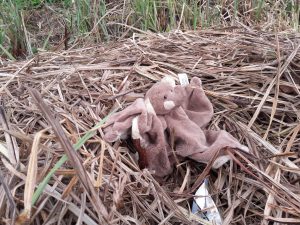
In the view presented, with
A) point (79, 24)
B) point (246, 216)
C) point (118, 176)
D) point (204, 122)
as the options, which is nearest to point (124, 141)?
point (118, 176)

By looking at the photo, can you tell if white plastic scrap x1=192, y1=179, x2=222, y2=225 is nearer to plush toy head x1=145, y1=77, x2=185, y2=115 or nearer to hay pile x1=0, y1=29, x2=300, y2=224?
hay pile x1=0, y1=29, x2=300, y2=224

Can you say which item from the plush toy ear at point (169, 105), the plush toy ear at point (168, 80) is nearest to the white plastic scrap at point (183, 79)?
the plush toy ear at point (168, 80)

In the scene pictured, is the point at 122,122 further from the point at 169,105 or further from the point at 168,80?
the point at 168,80

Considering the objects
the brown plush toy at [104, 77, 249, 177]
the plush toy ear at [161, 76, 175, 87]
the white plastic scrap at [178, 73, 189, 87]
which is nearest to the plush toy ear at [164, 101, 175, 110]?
the brown plush toy at [104, 77, 249, 177]

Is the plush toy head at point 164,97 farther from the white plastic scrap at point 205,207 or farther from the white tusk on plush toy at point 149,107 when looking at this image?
the white plastic scrap at point 205,207

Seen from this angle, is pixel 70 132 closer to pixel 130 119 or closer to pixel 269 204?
pixel 130 119
